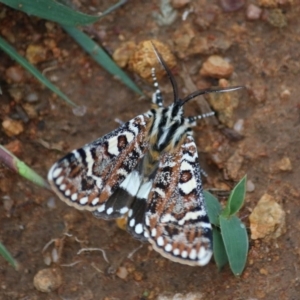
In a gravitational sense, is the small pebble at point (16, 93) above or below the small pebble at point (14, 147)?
above

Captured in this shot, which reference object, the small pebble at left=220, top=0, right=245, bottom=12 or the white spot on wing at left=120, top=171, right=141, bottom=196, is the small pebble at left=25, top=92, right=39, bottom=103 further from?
the small pebble at left=220, top=0, right=245, bottom=12

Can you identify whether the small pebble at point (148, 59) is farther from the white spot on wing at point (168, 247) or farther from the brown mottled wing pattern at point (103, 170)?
the white spot on wing at point (168, 247)

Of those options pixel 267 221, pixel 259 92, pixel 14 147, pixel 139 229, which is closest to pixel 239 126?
pixel 259 92

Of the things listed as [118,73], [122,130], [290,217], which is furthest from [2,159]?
[290,217]

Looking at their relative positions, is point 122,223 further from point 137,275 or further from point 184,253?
point 184,253

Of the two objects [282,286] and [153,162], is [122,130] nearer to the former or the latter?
[153,162]

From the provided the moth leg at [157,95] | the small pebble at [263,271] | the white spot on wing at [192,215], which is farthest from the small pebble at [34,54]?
the small pebble at [263,271]

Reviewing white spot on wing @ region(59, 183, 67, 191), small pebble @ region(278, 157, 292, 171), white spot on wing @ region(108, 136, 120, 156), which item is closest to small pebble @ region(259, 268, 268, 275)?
small pebble @ region(278, 157, 292, 171)
